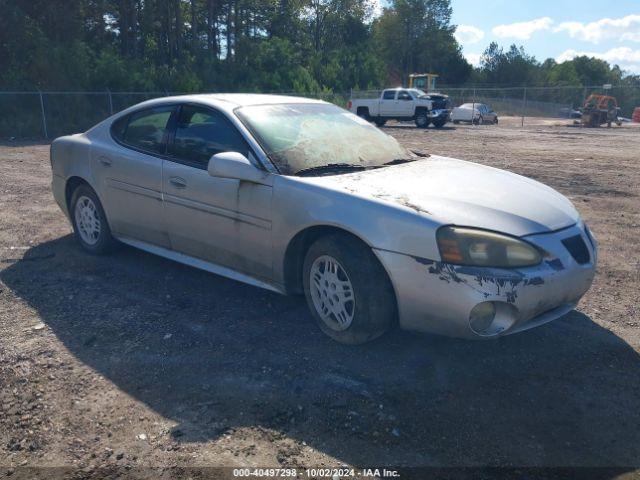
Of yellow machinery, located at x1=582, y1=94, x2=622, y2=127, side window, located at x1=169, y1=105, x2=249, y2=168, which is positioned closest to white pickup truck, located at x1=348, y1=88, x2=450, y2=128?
yellow machinery, located at x1=582, y1=94, x2=622, y2=127

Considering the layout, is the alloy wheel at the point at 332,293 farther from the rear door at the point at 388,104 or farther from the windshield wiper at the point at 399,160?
the rear door at the point at 388,104

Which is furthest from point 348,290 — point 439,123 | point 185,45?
point 185,45

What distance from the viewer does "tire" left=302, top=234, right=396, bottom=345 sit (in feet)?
11.4

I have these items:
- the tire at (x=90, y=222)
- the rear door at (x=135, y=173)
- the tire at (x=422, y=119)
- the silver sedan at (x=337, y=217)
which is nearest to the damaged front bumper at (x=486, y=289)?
the silver sedan at (x=337, y=217)

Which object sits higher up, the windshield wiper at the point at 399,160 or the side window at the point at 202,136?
the side window at the point at 202,136

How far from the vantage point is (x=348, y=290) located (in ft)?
11.9

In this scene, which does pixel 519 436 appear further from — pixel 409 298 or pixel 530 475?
pixel 409 298

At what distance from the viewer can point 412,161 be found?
4.69 meters

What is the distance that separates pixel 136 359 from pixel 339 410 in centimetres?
137

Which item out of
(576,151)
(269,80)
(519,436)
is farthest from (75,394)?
(269,80)

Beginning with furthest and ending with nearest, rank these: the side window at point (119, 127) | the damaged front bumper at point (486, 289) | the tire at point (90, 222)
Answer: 1. the tire at point (90, 222)
2. the side window at point (119, 127)
3. the damaged front bumper at point (486, 289)

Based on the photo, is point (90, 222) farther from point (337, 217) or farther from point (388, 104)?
point (388, 104)

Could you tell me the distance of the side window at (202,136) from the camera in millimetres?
4262

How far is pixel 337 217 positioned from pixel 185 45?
122 ft
